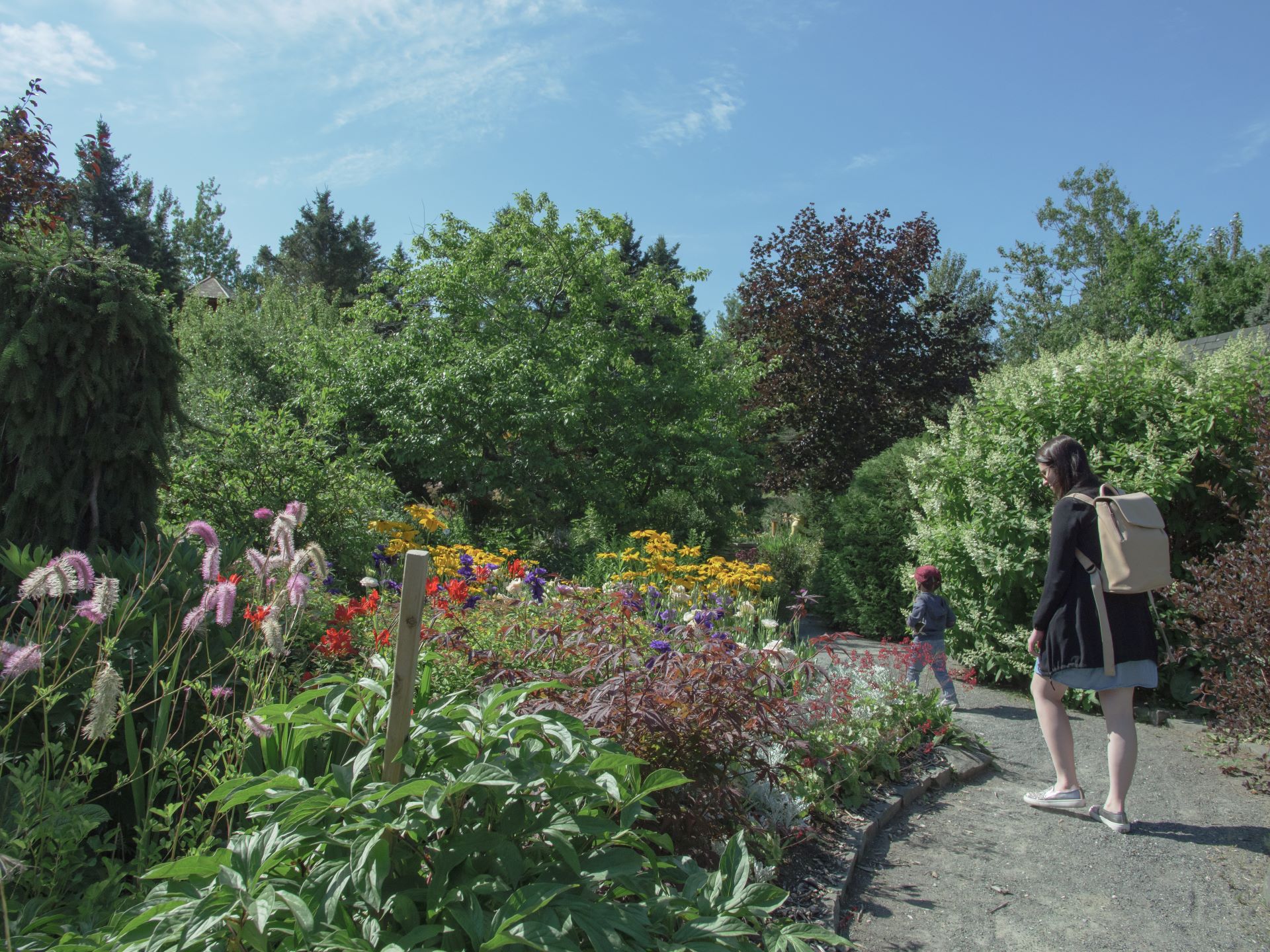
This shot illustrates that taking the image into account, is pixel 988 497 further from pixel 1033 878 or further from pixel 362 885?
pixel 362 885

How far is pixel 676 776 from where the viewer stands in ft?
6.77

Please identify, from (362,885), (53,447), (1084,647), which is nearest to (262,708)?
(362,885)

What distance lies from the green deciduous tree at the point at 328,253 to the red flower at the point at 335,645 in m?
37.7

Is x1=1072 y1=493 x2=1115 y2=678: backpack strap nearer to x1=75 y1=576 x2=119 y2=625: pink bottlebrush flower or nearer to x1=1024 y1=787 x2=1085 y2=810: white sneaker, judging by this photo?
x1=1024 y1=787 x2=1085 y2=810: white sneaker

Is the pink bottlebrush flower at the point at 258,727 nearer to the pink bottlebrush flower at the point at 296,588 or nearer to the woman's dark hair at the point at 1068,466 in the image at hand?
the pink bottlebrush flower at the point at 296,588

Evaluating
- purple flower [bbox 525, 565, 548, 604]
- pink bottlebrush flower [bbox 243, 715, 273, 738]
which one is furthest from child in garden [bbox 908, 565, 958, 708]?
pink bottlebrush flower [bbox 243, 715, 273, 738]

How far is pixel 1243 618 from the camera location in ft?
14.7

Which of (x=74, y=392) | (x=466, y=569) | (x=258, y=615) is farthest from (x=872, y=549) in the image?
(x=74, y=392)

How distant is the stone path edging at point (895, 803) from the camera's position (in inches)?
118

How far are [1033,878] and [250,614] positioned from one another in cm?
328

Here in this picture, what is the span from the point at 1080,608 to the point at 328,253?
41.4 metres

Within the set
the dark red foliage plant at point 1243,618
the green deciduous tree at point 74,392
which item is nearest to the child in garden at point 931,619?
the dark red foliage plant at point 1243,618

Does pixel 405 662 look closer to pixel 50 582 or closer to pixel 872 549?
pixel 50 582

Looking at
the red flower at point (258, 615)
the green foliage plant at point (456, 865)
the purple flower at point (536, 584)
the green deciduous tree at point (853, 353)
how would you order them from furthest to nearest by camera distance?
the green deciduous tree at point (853, 353), the purple flower at point (536, 584), the red flower at point (258, 615), the green foliage plant at point (456, 865)
